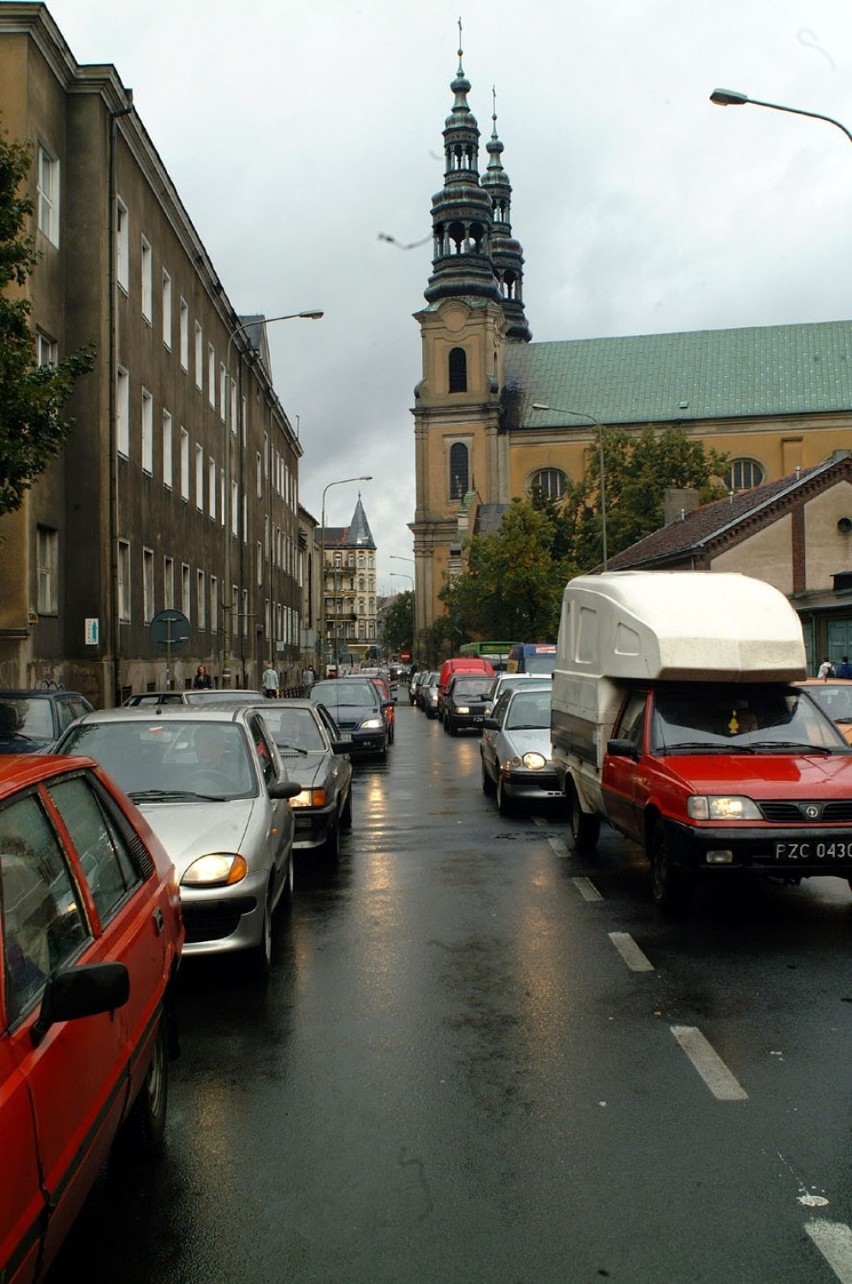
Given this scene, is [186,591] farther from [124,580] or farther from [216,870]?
[216,870]

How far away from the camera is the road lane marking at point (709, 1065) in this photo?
4980 millimetres

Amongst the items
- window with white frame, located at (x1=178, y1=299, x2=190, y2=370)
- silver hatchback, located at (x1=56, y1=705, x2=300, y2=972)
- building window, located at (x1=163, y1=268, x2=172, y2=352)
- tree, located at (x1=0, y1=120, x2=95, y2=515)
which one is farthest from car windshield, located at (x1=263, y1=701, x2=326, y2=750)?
window with white frame, located at (x1=178, y1=299, x2=190, y2=370)

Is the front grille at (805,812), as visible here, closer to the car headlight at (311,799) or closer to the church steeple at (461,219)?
the car headlight at (311,799)

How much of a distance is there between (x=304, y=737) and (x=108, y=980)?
9.65 meters

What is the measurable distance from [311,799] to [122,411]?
1975cm

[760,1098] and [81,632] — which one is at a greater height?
[81,632]

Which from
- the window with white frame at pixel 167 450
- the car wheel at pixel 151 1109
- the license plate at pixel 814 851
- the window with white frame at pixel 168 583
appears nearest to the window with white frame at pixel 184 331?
the window with white frame at pixel 167 450

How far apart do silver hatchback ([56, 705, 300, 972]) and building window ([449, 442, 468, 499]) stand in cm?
8960

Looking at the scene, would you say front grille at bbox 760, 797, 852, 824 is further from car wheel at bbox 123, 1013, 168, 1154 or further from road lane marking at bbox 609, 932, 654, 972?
car wheel at bbox 123, 1013, 168, 1154

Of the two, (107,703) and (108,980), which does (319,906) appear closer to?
(108,980)

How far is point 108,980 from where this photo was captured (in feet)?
9.69

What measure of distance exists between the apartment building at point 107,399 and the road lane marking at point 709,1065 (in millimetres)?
17041

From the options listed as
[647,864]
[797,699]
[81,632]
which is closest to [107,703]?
[81,632]

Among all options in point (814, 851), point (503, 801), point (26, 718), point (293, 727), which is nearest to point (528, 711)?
point (503, 801)
